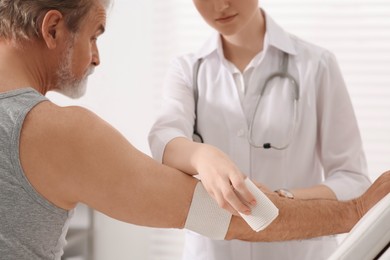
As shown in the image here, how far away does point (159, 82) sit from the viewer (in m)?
3.14

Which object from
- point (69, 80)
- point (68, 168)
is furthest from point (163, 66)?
point (68, 168)

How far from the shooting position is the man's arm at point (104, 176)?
3.60 feet

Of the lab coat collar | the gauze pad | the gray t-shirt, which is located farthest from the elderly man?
the lab coat collar

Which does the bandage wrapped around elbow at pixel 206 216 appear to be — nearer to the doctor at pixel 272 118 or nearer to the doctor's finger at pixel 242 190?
the doctor's finger at pixel 242 190

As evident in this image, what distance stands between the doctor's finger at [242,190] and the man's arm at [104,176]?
164 mm

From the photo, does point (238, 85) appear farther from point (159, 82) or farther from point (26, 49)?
point (159, 82)

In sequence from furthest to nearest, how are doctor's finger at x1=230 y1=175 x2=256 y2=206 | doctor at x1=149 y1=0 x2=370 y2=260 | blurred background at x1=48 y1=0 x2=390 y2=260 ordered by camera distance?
blurred background at x1=48 y1=0 x2=390 y2=260 → doctor at x1=149 y1=0 x2=370 y2=260 → doctor's finger at x1=230 y1=175 x2=256 y2=206

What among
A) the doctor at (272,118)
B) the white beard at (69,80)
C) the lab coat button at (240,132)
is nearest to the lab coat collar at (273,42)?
the doctor at (272,118)

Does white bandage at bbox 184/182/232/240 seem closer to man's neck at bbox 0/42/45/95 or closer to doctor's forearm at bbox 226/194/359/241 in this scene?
doctor's forearm at bbox 226/194/359/241

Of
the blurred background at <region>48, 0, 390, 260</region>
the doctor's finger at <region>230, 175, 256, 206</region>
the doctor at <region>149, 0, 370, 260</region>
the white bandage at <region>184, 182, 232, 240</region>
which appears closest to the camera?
the doctor's finger at <region>230, 175, 256, 206</region>

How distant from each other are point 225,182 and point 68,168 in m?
0.29

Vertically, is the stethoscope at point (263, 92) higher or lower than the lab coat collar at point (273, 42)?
lower

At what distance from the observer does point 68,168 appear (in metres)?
1.11

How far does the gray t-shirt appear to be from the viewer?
3.54 feet
